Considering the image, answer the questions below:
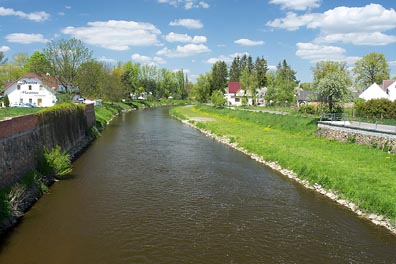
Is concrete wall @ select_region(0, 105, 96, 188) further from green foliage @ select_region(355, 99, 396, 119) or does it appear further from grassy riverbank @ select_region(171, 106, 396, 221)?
green foliage @ select_region(355, 99, 396, 119)

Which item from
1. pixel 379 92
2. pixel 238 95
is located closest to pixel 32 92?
pixel 238 95

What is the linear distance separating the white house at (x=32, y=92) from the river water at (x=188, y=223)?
1862 inches

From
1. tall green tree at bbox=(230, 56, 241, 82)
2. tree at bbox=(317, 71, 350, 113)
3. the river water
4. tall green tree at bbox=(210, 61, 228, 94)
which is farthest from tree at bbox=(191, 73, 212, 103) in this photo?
the river water

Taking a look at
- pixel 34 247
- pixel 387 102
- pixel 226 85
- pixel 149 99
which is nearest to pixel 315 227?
pixel 34 247

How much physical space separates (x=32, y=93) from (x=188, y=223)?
197 feet

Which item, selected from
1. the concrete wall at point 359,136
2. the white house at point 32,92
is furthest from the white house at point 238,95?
the concrete wall at point 359,136

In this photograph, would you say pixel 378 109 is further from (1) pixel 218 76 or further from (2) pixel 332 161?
(1) pixel 218 76

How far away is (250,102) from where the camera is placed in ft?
320

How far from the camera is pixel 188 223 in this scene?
48.2ft

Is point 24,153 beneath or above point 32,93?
beneath

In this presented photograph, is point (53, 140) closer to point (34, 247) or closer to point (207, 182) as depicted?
point (207, 182)

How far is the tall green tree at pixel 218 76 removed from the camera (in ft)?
328

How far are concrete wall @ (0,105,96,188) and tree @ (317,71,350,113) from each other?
2595cm

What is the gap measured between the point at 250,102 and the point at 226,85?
42.4ft
